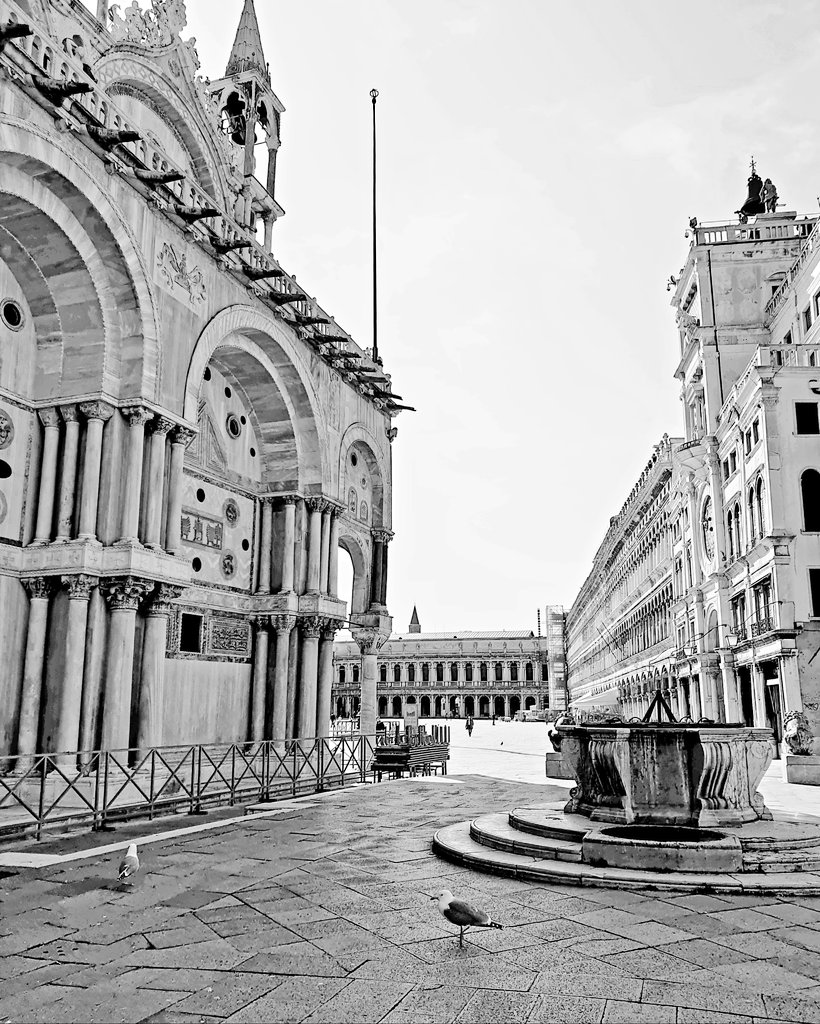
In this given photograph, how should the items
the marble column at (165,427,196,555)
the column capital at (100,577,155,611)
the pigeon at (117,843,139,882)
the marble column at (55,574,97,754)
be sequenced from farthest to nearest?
the marble column at (165,427,196,555) → the column capital at (100,577,155,611) → the marble column at (55,574,97,754) → the pigeon at (117,843,139,882)

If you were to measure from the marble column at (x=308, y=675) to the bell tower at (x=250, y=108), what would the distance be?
13.0 meters

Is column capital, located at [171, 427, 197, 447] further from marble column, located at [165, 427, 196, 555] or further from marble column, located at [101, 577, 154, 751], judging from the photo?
marble column, located at [101, 577, 154, 751]

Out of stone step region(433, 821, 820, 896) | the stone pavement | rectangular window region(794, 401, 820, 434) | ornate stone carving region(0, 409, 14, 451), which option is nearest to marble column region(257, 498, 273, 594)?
ornate stone carving region(0, 409, 14, 451)

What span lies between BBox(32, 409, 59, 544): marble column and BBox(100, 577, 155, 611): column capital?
1246 millimetres

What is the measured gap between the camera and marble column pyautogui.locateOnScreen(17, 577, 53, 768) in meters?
13.7

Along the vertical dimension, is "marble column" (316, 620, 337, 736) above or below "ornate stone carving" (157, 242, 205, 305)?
below

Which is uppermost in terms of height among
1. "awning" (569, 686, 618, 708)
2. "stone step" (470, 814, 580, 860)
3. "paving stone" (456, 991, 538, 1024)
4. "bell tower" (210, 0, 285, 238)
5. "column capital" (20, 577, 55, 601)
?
"bell tower" (210, 0, 285, 238)

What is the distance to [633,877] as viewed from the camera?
25.5 ft

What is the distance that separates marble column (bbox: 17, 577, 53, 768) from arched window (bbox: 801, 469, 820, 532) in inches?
980

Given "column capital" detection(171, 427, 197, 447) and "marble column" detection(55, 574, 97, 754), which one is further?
"column capital" detection(171, 427, 197, 447)

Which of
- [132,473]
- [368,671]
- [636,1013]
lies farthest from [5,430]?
[368,671]

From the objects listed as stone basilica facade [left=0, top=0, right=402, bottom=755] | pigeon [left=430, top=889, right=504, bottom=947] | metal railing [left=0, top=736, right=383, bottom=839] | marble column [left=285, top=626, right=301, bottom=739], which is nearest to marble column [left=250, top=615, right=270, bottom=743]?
stone basilica facade [left=0, top=0, right=402, bottom=755]

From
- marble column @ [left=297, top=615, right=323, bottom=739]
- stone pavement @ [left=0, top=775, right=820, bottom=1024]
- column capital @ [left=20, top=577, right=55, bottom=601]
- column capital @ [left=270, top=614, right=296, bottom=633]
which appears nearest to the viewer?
stone pavement @ [left=0, top=775, right=820, bottom=1024]

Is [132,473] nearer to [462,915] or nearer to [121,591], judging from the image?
[121,591]
